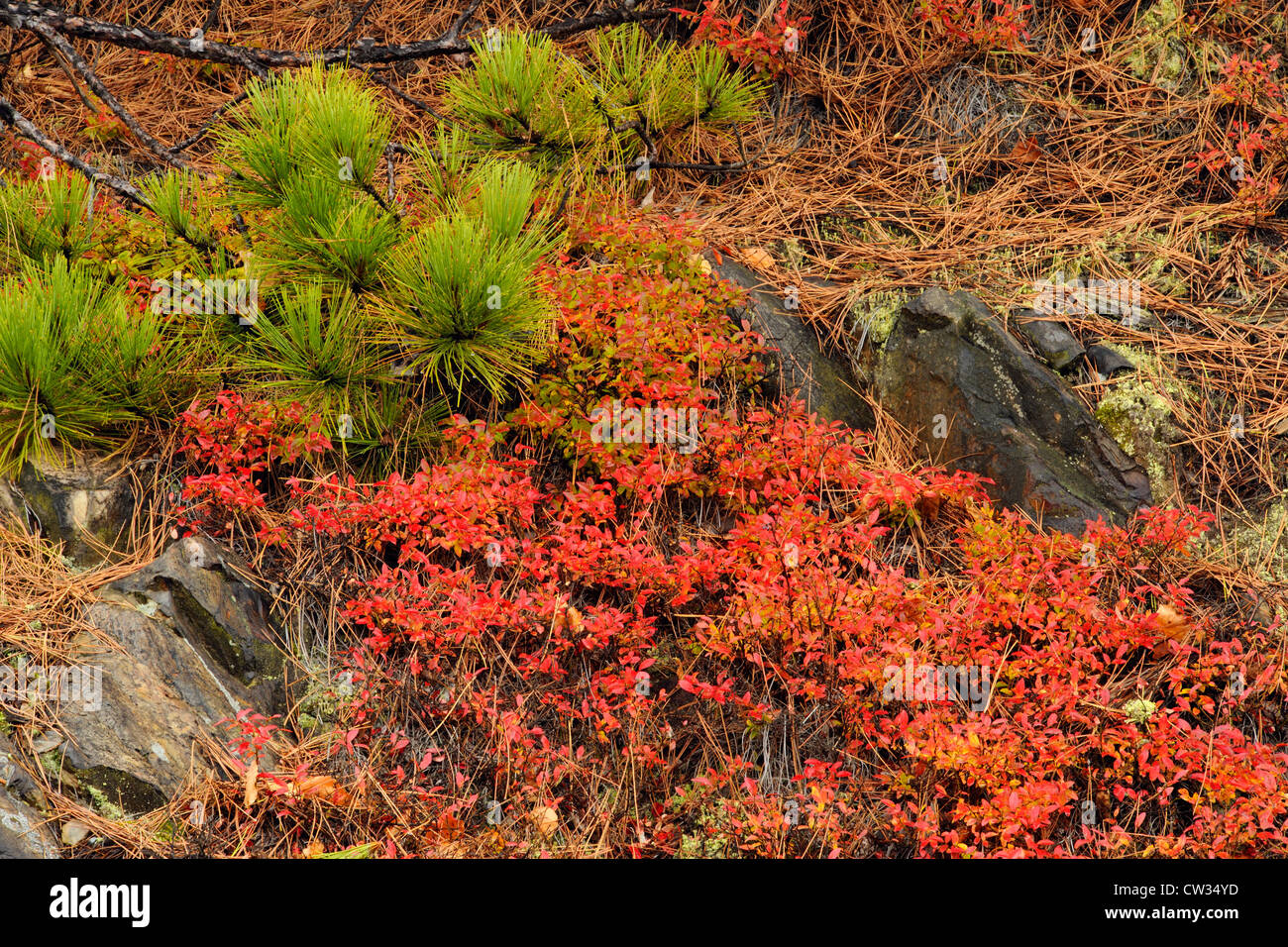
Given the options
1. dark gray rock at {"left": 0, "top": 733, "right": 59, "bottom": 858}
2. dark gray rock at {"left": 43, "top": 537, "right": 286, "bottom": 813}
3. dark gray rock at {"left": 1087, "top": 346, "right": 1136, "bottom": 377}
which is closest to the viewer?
dark gray rock at {"left": 0, "top": 733, "right": 59, "bottom": 858}

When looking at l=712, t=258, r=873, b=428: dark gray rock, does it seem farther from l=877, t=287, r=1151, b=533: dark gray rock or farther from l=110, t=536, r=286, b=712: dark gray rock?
l=110, t=536, r=286, b=712: dark gray rock

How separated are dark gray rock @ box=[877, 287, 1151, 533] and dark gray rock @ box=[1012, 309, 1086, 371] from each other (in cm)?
12

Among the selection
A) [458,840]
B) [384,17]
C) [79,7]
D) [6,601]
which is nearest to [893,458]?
[458,840]

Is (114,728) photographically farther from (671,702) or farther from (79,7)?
(79,7)

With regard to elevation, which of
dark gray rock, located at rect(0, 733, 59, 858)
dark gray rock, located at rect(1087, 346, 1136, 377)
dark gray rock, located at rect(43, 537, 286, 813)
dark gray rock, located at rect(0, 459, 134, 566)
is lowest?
dark gray rock, located at rect(0, 733, 59, 858)

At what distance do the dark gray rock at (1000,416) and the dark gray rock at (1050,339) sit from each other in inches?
4.6

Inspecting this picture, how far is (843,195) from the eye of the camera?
462 cm

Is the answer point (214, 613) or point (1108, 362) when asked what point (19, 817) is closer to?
point (214, 613)

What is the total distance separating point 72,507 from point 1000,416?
3.43m

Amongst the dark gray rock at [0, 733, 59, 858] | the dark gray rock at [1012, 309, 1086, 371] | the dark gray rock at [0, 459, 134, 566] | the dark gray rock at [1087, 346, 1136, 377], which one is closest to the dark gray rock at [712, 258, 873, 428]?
the dark gray rock at [1012, 309, 1086, 371]

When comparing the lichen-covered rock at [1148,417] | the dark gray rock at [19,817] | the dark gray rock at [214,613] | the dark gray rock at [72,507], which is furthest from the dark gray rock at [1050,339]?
the dark gray rock at [19,817]

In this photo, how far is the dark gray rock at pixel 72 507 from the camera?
3.27 metres

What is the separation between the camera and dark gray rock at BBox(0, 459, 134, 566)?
129 inches

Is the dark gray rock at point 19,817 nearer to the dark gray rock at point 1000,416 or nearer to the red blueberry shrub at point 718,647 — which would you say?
the red blueberry shrub at point 718,647
